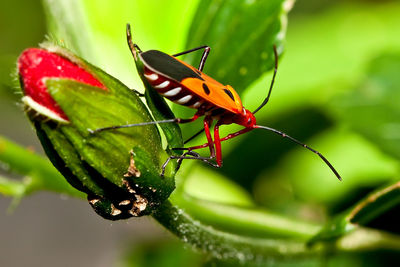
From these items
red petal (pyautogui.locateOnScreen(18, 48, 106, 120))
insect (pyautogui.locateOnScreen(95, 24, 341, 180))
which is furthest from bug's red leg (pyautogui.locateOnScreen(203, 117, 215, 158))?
red petal (pyautogui.locateOnScreen(18, 48, 106, 120))

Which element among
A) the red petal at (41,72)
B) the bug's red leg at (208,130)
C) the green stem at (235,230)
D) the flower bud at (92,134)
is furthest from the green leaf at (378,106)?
the red petal at (41,72)

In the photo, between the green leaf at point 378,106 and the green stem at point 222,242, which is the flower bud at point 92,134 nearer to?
the green stem at point 222,242

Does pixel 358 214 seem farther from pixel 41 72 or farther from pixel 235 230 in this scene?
pixel 41 72

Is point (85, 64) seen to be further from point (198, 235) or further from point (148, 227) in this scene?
point (148, 227)

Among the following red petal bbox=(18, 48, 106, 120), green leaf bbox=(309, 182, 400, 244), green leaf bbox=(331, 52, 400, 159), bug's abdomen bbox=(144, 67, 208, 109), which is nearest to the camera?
red petal bbox=(18, 48, 106, 120)

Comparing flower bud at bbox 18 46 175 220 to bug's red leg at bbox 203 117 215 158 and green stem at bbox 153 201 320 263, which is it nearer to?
green stem at bbox 153 201 320 263

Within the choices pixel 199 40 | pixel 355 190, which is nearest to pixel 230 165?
pixel 355 190

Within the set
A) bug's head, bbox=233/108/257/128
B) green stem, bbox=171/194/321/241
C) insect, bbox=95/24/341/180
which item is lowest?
green stem, bbox=171/194/321/241
